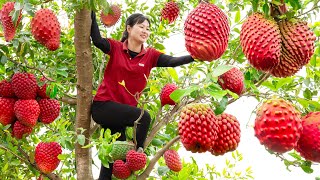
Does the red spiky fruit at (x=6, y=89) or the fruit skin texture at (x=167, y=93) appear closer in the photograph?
the fruit skin texture at (x=167, y=93)

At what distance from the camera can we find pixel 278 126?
1.13 metres

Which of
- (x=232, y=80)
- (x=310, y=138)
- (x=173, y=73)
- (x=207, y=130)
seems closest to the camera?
(x=310, y=138)

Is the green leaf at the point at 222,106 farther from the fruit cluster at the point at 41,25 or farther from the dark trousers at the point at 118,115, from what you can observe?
the dark trousers at the point at 118,115

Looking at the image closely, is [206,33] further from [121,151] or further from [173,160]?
[173,160]

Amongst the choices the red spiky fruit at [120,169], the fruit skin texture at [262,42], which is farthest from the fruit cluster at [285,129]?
the red spiky fruit at [120,169]

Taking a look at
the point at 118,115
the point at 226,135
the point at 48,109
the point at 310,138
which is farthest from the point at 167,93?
the point at 310,138

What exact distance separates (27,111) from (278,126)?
1.87 metres

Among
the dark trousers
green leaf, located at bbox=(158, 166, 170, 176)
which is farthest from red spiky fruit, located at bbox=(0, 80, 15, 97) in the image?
green leaf, located at bbox=(158, 166, 170, 176)

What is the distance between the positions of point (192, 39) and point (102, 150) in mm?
1295

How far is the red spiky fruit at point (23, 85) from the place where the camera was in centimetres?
269

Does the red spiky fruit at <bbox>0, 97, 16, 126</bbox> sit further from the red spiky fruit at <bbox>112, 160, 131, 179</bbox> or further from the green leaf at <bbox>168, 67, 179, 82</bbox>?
the green leaf at <bbox>168, 67, 179, 82</bbox>

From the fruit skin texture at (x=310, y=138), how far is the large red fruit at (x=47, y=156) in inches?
74.3

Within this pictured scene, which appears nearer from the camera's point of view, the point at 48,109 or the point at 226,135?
the point at 226,135

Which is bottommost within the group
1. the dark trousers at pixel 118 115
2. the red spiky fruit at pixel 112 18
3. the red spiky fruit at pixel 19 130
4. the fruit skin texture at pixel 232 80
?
the red spiky fruit at pixel 19 130
